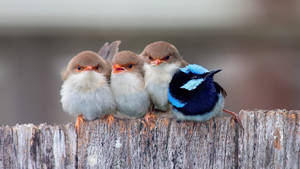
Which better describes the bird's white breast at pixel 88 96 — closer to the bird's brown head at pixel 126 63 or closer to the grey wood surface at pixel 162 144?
the bird's brown head at pixel 126 63

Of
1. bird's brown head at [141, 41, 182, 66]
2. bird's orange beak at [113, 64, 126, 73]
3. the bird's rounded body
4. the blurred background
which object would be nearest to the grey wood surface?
the bird's rounded body

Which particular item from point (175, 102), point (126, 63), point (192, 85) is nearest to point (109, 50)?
point (126, 63)

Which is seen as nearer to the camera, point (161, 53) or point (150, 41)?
point (161, 53)

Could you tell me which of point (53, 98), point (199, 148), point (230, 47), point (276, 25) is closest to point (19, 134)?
point (199, 148)

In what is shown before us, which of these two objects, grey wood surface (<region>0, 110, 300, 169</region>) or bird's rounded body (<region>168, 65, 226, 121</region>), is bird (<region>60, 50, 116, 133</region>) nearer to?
bird's rounded body (<region>168, 65, 226, 121</region>)

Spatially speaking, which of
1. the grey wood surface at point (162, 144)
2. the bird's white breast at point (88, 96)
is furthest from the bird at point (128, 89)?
the grey wood surface at point (162, 144)

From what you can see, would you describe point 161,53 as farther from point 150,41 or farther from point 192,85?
point 150,41
